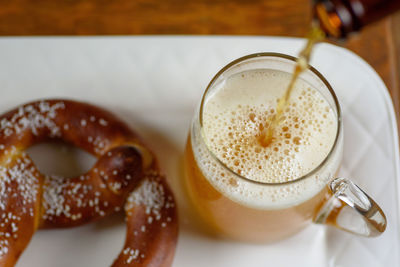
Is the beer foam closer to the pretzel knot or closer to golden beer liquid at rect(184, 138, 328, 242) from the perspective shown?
golden beer liquid at rect(184, 138, 328, 242)

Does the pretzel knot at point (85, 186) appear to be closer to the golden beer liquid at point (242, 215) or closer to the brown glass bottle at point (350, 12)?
the golden beer liquid at point (242, 215)

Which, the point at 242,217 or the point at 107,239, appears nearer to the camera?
the point at 242,217

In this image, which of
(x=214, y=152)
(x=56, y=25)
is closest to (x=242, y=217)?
(x=214, y=152)

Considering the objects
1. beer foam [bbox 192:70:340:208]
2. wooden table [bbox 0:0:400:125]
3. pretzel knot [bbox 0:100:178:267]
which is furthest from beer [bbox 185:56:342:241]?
wooden table [bbox 0:0:400:125]

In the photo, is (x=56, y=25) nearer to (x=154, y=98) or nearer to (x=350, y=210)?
(x=154, y=98)

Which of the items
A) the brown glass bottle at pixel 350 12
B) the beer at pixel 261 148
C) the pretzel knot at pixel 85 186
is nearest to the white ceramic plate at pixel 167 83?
the pretzel knot at pixel 85 186
